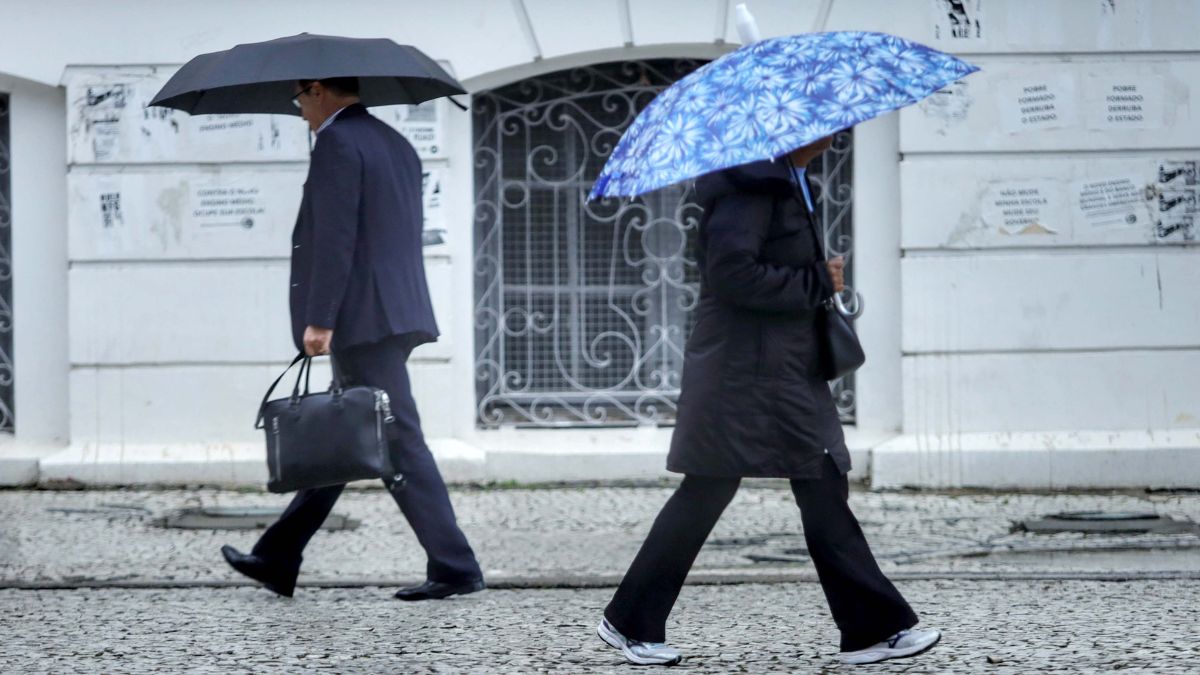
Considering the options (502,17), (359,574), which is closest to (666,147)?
(359,574)

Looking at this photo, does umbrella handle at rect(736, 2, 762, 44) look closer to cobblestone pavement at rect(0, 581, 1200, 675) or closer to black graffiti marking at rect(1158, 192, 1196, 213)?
cobblestone pavement at rect(0, 581, 1200, 675)

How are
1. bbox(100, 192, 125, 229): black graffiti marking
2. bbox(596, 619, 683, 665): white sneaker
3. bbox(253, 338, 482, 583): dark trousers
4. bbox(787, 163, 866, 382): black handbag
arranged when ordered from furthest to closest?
bbox(100, 192, 125, 229): black graffiti marking < bbox(253, 338, 482, 583): dark trousers < bbox(596, 619, 683, 665): white sneaker < bbox(787, 163, 866, 382): black handbag

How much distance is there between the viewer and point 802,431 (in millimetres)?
4504

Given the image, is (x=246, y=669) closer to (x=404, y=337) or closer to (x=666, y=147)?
(x=404, y=337)

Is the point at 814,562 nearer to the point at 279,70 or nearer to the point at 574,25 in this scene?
the point at 279,70

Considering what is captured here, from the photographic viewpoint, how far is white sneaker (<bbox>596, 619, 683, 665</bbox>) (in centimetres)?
464

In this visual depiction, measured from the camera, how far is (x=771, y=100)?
13.6 feet

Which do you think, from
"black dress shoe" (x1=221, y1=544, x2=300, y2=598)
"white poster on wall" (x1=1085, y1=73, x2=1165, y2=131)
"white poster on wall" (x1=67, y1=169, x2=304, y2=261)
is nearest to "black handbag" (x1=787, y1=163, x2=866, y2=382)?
"black dress shoe" (x1=221, y1=544, x2=300, y2=598)

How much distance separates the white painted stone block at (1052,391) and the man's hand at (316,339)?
392cm

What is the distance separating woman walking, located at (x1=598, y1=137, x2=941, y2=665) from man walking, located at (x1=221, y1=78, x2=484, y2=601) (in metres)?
1.21

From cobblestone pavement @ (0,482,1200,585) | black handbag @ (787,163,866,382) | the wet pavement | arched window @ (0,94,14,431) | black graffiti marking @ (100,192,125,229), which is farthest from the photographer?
arched window @ (0,94,14,431)

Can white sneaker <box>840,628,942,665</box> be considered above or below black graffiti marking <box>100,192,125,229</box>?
below

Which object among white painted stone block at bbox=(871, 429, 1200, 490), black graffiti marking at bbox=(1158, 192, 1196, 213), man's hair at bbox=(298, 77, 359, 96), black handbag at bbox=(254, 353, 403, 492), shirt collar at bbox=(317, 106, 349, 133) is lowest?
white painted stone block at bbox=(871, 429, 1200, 490)

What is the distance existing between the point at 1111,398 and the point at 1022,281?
0.73 m
